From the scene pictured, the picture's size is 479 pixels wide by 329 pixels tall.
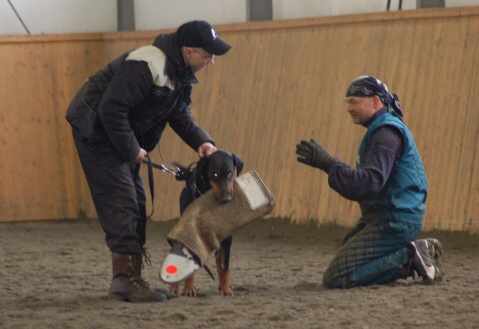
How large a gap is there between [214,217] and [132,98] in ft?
2.56

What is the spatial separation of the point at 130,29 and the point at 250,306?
703 cm

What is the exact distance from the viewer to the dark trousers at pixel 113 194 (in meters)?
5.12

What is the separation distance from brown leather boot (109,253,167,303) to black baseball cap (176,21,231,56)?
122 cm

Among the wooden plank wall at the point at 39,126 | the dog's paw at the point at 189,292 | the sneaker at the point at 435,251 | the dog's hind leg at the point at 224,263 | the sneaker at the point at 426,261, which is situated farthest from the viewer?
the wooden plank wall at the point at 39,126

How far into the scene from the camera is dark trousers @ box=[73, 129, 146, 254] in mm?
5117

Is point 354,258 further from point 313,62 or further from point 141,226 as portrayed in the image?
point 313,62

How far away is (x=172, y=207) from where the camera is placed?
984 centimetres

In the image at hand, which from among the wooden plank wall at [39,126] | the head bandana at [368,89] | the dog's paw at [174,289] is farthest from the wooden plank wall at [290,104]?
the head bandana at [368,89]

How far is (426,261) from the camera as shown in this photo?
5.41m

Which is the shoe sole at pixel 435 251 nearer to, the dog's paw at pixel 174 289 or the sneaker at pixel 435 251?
the sneaker at pixel 435 251

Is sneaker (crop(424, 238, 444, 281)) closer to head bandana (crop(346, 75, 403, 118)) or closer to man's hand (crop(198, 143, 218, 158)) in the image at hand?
head bandana (crop(346, 75, 403, 118))

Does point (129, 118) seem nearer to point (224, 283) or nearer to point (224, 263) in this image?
point (224, 263)

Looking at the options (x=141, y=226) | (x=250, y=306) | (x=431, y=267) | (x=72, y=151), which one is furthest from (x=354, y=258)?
(x=72, y=151)

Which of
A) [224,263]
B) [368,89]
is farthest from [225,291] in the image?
[368,89]
